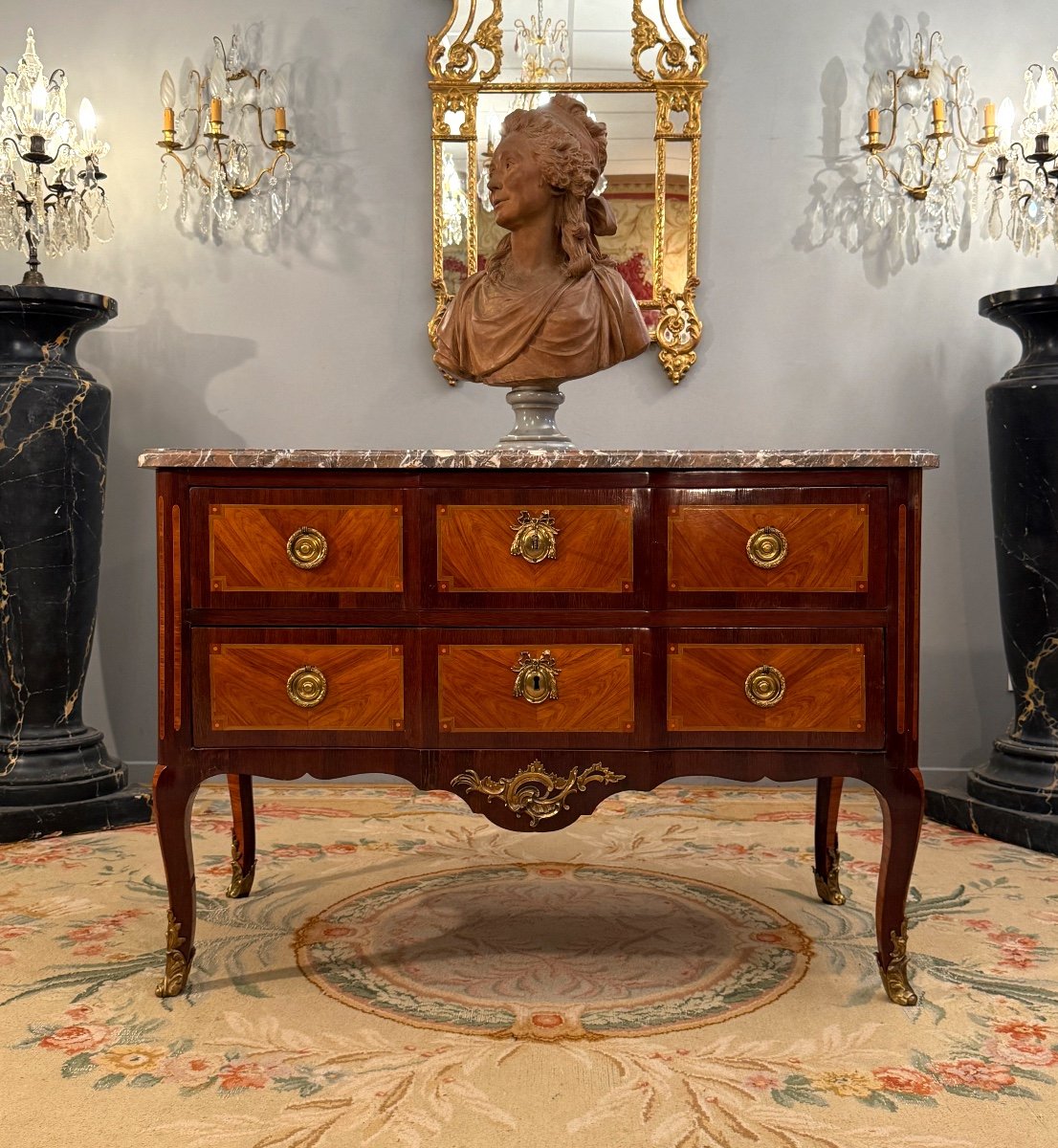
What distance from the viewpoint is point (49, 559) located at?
349 cm

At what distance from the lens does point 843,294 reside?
4.02 m

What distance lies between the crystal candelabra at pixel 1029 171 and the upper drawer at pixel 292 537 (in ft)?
8.57

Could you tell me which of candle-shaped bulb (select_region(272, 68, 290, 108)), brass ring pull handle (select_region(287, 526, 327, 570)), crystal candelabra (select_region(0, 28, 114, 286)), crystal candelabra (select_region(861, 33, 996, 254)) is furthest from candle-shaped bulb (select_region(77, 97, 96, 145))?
crystal candelabra (select_region(861, 33, 996, 254))

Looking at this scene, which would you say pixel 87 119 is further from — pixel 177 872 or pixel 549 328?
pixel 177 872

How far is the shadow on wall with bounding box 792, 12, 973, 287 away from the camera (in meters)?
3.96

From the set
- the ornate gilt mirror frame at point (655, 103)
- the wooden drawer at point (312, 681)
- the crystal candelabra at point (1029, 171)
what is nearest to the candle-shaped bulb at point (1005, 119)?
the crystal candelabra at point (1029, 171)

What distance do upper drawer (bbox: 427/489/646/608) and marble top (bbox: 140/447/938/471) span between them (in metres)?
0.06

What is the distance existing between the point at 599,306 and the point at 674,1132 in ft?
5.61

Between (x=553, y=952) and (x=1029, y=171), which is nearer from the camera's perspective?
(x=553, y=952)

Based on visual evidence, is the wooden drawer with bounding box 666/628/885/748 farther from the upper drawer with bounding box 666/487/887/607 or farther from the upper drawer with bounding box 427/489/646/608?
the upper drawer with bounding box 427/489/646/608

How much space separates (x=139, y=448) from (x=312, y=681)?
2291mm

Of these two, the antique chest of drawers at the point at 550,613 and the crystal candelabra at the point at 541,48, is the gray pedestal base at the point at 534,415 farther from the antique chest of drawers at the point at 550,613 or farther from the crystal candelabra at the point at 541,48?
the crystal candelabra at the point at 541,48

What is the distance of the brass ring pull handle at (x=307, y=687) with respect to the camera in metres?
2.18

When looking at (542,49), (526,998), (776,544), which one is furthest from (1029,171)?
(526,998)
